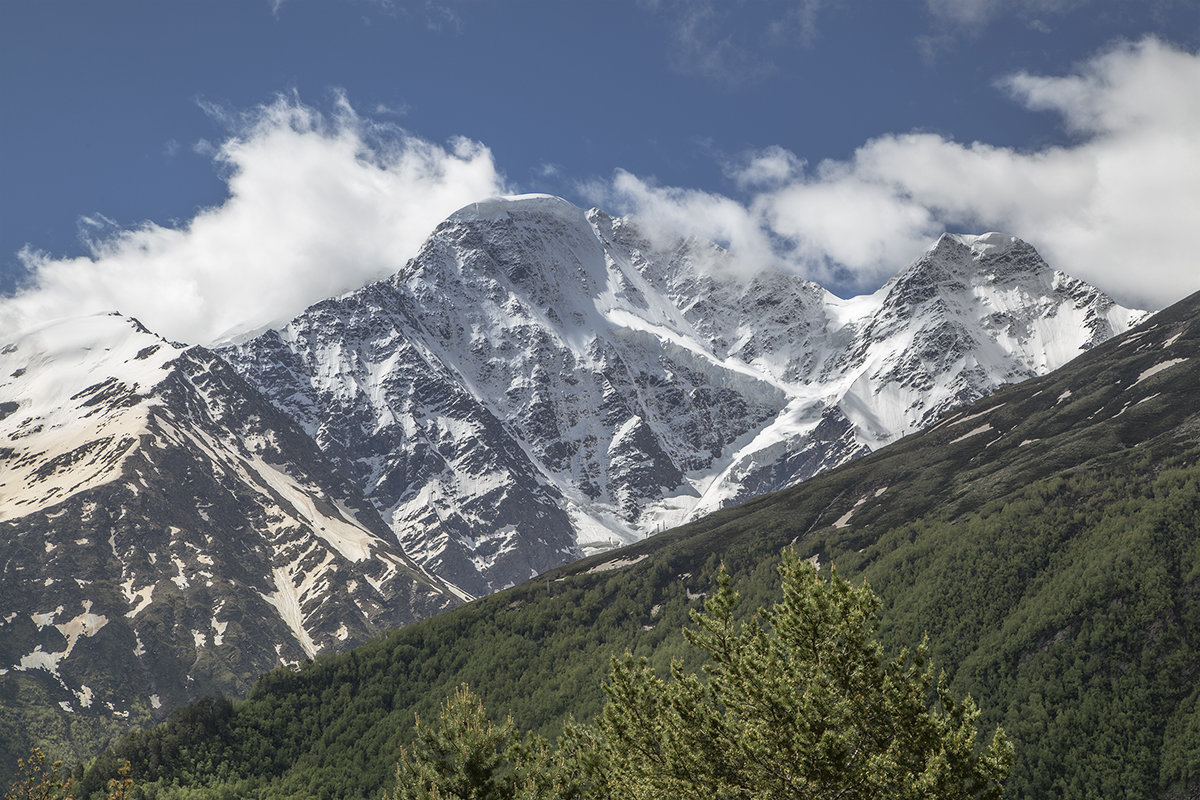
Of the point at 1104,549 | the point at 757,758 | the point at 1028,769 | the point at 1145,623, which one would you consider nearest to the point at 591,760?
the point at 757,758

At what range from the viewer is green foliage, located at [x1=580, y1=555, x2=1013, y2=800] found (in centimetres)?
2797

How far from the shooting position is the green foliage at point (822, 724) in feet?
91.8

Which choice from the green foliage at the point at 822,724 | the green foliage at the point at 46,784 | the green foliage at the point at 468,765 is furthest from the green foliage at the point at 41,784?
the green foliage at the point at 822,724

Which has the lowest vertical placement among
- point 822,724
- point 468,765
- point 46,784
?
point 822,724

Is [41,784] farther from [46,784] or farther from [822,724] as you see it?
[822,724]

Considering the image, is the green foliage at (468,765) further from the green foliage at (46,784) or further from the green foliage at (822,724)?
the green foliage at (46,784)

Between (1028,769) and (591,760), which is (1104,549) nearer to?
(1028,769)

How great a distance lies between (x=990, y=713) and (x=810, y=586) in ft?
441

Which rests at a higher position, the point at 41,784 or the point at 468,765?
the point at 41,784

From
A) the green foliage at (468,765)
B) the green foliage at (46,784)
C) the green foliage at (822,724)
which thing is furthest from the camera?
the green foliage at (468,765)

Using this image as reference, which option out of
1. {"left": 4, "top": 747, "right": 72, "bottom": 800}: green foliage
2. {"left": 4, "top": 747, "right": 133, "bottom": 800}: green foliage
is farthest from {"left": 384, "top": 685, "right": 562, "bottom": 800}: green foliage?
{"left": 4, "top": 747, "right": 72, "bottom": 800}: green foliage

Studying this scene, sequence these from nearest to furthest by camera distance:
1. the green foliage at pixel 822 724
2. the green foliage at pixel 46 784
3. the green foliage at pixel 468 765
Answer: the green foliage at pixel 46 784
the green foliage at pixel 822 724
the green foliage at pixel 468 765

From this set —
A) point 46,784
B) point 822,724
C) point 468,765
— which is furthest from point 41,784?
point 822,724

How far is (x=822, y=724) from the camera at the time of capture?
28297 mm
